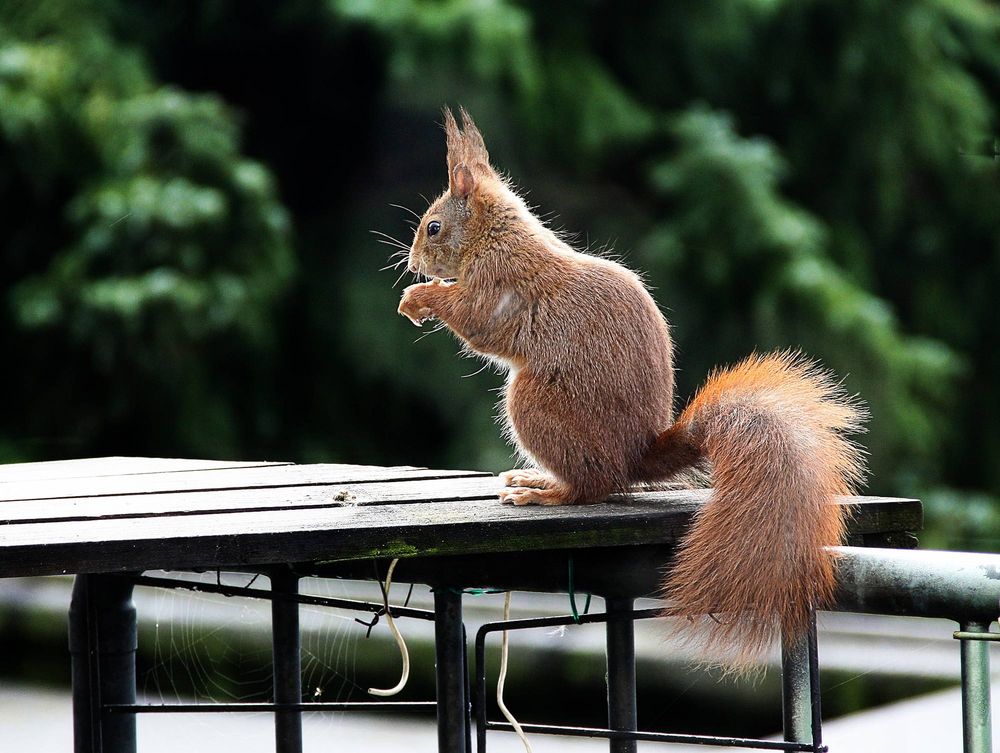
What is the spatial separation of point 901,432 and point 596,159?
1.22 meters

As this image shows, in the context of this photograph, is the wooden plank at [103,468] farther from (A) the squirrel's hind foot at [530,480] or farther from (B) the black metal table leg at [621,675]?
(B) the black metal table leg at [621,675]

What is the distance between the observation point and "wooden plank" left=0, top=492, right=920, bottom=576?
2.74 ft

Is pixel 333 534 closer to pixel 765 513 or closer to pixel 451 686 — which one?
pixel 451 686

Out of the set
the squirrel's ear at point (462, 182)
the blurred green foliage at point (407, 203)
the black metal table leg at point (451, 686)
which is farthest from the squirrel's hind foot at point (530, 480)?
the blurred green foliage at point (407, 203)

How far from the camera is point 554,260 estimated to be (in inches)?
51.1

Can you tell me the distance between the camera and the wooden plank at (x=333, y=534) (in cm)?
84

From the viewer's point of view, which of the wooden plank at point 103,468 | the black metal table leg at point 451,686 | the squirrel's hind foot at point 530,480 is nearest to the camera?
the black metal table leg at point 451,686

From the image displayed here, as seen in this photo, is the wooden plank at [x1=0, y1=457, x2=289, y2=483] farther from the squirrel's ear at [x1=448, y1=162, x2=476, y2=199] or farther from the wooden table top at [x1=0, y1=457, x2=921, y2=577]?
the squirrel's ear at [x1=448, y1=162, x2=476, y2=199]

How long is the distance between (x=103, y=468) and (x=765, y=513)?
99 centimetres

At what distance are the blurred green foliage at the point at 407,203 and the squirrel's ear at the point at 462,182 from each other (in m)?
1.90

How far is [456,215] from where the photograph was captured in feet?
4.63

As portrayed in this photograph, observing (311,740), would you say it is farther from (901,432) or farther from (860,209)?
(860,209)

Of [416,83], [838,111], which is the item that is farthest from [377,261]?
[838,111]

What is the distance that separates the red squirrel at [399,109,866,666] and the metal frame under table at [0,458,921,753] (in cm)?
4
